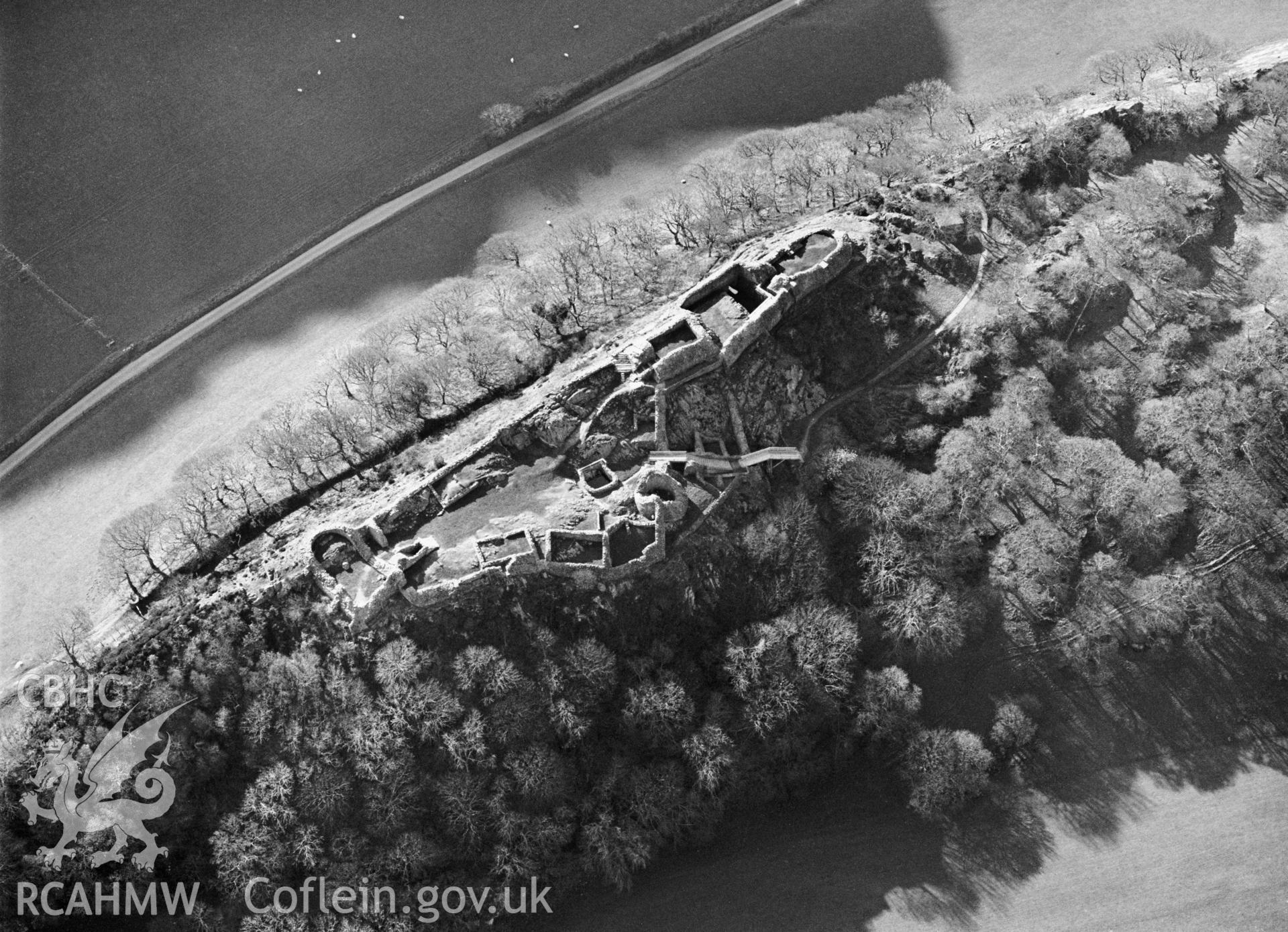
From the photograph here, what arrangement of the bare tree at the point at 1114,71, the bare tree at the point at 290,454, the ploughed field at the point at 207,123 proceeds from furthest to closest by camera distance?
the bare tree at the point at 1114,71 → the ploughed field at the point at 207,123 → the bare tree at the point at 290,454

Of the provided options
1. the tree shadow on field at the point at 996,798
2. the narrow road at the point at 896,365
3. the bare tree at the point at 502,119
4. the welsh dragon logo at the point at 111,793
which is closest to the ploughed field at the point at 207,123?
the bare tree at the point at 502,119

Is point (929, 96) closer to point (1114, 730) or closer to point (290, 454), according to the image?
point (1114, 730)

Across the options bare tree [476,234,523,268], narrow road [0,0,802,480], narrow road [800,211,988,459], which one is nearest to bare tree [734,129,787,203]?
narrow road [0,0,802,480]

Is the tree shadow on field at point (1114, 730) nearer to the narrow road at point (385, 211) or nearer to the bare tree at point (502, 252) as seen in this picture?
the bare tree at point (502, 252)

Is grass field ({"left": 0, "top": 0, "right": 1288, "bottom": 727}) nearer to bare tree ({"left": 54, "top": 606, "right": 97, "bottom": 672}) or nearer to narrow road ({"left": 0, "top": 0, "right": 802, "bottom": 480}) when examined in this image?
narrow road ({"left": 0, "top": 0, "right": 802, "bottom": 480})

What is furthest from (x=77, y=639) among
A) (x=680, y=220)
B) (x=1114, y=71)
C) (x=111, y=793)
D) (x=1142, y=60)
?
(x=1142, y=60)
